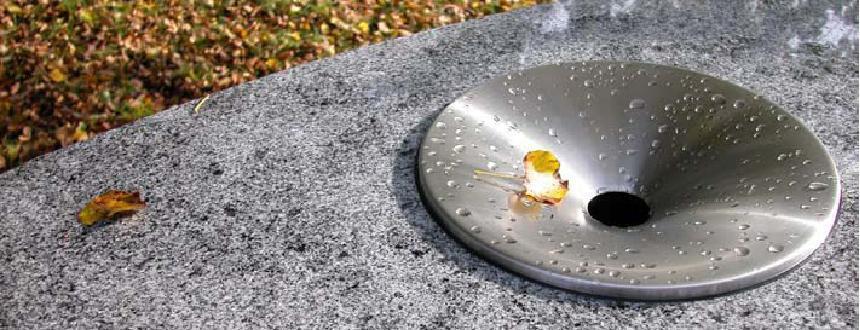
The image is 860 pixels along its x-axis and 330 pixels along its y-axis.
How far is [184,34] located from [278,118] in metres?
1.74

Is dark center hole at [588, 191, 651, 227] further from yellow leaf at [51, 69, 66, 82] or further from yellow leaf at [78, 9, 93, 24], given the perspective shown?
yellow leaf at [78, 9, 93, 24]

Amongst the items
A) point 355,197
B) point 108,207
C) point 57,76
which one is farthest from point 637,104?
point 57,76

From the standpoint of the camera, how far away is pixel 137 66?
3.85 metres

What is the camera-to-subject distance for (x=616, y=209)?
89.2 inches

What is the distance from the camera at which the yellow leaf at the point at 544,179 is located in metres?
2.12

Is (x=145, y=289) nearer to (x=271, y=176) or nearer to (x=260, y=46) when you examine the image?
(x=271, y=176)

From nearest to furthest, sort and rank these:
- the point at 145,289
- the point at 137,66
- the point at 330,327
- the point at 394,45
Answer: the point at 330,327 < the point at 145,289 < the point at 394,45 < the point at 137,66

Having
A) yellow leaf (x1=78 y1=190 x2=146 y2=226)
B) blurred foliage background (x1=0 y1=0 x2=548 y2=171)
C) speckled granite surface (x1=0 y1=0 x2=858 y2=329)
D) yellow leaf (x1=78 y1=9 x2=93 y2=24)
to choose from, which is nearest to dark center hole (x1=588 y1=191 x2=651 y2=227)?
speckled granite surface (x1=0 y1=0 x2=858 y2=329)

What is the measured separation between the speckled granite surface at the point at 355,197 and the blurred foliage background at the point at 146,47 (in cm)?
117

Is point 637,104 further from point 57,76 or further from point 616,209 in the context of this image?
point 57,76

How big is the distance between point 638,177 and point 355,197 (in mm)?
773

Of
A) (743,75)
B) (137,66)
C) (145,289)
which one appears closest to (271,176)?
(145,289)

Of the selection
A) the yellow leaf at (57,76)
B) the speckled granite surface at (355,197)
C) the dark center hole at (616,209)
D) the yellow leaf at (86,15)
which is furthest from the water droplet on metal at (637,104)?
the yellow leaf at (86,15)

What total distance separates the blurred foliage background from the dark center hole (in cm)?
209
